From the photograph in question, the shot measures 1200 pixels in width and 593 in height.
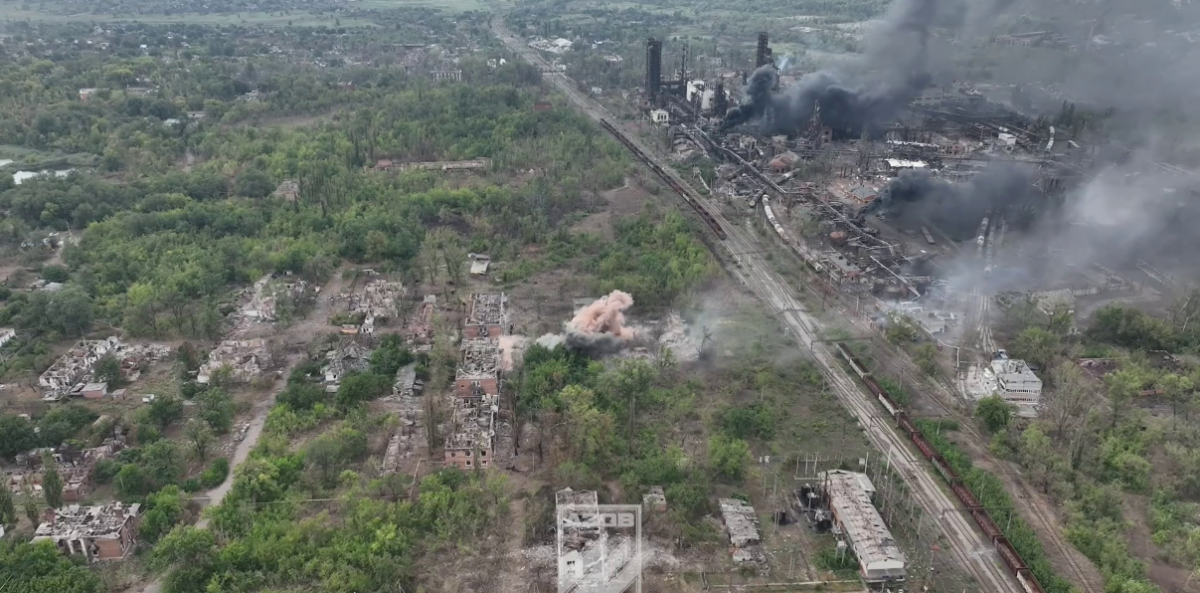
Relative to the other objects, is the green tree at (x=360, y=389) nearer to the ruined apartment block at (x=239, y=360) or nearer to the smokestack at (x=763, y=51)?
A: the ruined apartment block at (x=239, y=360)

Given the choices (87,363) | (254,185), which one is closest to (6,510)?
(87,363)

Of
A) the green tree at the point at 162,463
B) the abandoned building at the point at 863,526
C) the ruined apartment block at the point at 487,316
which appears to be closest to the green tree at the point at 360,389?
the ruined apartment block at the point at 487,316

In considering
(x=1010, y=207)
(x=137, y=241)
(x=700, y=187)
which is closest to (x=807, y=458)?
(x=1010, y=207)

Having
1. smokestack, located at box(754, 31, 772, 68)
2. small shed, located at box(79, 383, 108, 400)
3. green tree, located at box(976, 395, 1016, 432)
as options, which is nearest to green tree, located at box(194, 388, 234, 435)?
small shed, located at box(79, 383, 108, 400)

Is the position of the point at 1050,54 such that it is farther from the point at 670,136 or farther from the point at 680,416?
the point at 680,416

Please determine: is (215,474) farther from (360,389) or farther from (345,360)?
(345,360)

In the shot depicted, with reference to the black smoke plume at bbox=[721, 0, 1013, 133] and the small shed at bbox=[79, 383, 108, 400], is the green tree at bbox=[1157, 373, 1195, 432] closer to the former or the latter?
the black smoke plume at bbox=[721, 0, 1013, 133]
